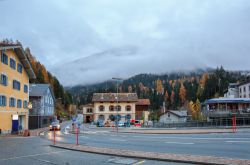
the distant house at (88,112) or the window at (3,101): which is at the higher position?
the window at (3,101)

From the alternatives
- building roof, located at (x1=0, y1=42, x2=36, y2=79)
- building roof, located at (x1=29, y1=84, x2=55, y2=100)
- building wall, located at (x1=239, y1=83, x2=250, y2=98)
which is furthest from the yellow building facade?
building wall, located at (x1=239, y1=83, x2=250, y2=98)

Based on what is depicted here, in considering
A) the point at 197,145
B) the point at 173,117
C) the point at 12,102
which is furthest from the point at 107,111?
the point at 197,145

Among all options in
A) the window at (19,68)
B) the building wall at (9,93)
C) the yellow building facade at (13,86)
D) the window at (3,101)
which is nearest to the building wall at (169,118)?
the yellow building facade at (13,86)

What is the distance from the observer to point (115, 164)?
13031 millimetres

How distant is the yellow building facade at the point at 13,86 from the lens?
41328 mm

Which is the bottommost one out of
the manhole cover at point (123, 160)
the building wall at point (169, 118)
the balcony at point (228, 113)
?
the building wall at point (169, 118)

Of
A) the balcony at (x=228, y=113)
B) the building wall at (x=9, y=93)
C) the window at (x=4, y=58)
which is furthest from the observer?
the balcony at (x=228, y=113)

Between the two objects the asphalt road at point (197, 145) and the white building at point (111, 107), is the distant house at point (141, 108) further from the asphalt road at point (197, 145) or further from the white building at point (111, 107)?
the asphalt road at point (197, 145)

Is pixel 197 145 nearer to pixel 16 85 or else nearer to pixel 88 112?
pixel 16 85

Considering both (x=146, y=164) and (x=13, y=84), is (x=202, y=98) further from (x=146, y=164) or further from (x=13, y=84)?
(x=146, y=164)

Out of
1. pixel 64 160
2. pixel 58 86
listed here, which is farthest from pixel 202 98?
pixel 64 160

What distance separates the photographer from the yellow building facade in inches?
1627

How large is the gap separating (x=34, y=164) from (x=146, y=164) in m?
4.90

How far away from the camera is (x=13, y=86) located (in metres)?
45.9
